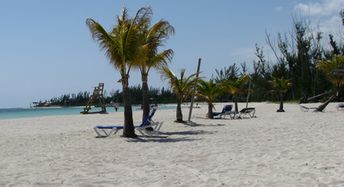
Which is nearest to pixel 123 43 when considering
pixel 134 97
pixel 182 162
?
pixel 182 162

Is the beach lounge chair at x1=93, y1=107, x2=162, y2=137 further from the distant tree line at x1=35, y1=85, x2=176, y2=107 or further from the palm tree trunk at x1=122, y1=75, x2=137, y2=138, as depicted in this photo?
the distant tree line at x1=35, y1=85, x2=176, y2=107

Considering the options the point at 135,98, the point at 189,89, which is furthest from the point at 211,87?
the point at 135,98

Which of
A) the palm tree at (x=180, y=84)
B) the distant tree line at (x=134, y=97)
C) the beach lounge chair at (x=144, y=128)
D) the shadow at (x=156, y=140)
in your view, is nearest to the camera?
the shadow at (x=156, y=140)

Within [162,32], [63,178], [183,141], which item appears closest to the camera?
[63,178]

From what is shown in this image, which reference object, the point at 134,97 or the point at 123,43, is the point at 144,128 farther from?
the point at 134,97

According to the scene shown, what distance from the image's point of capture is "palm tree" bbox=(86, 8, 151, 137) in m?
13.6

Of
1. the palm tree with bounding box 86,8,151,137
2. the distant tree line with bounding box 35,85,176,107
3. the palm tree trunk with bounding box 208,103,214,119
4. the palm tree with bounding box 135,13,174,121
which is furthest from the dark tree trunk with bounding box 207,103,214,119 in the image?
the distant tree line with bounding box 35,85,176,107

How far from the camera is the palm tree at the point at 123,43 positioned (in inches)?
535

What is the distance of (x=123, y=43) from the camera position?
13.6 m

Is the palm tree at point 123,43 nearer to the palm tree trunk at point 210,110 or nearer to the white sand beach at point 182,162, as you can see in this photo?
the white sand beach at point 182,162

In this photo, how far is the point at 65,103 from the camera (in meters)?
111

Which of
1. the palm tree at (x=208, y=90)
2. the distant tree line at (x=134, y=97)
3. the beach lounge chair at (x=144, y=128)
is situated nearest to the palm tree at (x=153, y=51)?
the beach lounge chair at (x=144, y=128)

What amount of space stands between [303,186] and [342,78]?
78.2 ft

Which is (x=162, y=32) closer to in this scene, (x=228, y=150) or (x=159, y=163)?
(x=228, y=150)
